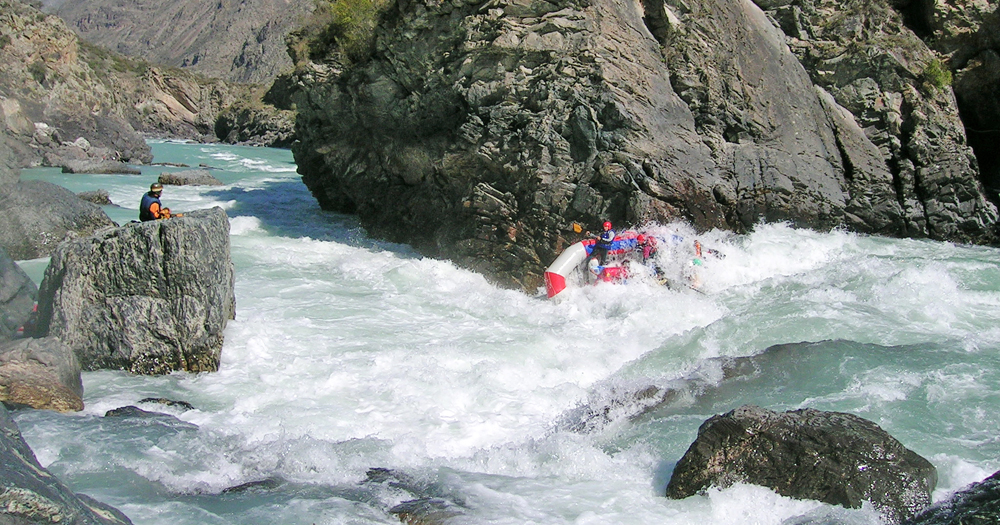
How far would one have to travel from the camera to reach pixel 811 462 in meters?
4.77

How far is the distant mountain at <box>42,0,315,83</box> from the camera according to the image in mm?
147875

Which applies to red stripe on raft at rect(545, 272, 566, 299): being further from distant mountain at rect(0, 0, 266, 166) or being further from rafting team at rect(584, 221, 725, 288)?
distant mountain at rect(0, 0, 266, 166)

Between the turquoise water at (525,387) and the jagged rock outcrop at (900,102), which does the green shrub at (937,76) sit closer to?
the jagged rock outcrop at (900,102)

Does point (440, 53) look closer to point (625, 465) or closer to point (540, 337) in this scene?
point (540, 337)

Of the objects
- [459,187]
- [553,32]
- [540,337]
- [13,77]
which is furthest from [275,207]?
[13,77]

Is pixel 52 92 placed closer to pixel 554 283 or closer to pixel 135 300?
pixel 135 300

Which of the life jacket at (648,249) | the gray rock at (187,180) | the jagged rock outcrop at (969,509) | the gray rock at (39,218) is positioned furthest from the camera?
the gray rock at (187,180)

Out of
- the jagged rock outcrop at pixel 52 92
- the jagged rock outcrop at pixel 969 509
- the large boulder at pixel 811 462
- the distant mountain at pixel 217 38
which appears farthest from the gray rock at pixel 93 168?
the distant mountain at pixel 217 38

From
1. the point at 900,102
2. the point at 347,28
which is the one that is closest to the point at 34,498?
the point at 347,28

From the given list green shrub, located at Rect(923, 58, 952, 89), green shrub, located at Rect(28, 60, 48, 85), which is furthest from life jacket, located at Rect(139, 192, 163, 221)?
green shrub, located at Rect(28, 60, 48, 85)

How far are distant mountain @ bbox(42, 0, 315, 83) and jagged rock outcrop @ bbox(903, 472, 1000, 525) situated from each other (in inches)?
5626

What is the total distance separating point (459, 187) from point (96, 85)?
45.6 meters

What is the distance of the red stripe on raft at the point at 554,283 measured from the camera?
10.4m

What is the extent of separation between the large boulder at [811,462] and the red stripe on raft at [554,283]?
209 inches
